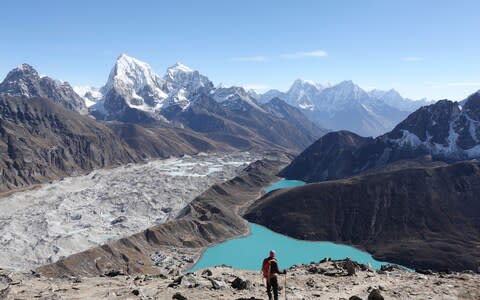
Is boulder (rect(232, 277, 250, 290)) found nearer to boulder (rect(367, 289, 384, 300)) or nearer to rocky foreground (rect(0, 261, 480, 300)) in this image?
rocky foreground (rect(0, 261, 480, 300))

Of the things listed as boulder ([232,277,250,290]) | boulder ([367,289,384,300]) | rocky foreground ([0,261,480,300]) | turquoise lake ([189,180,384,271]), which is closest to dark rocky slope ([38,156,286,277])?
turquoise lake ([189,180,384,271])

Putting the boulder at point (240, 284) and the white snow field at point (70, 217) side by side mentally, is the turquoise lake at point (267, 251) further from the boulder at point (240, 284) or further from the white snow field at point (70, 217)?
the boulder at point (240, 284)

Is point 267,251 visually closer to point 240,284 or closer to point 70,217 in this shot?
point 70,217

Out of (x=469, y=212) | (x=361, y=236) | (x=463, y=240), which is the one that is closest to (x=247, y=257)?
(x=361, y=236)

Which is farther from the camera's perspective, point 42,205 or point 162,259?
point 42,205

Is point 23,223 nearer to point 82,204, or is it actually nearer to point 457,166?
point 82,204

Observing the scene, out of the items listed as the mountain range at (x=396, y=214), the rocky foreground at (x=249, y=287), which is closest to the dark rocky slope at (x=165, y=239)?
the mountain range at (x=396, y=214)
